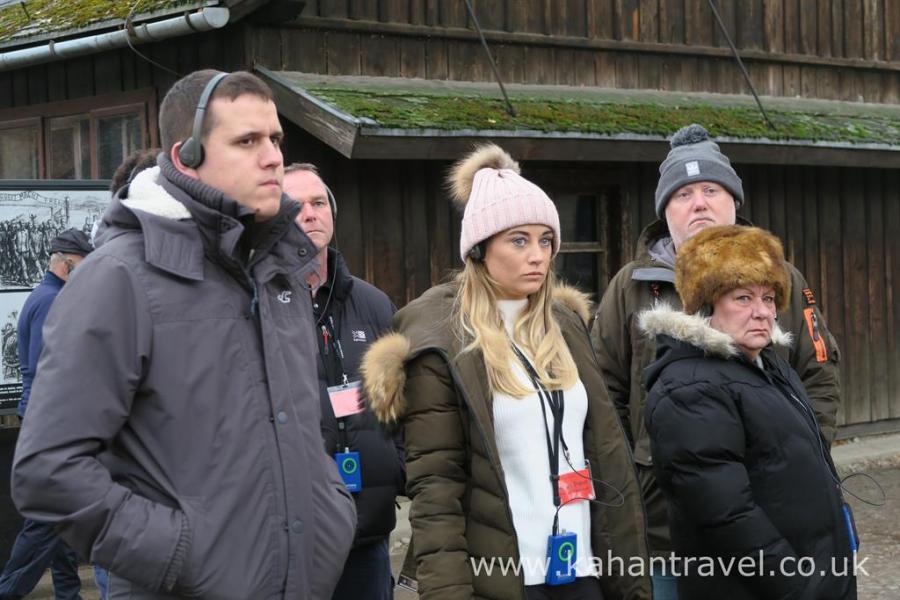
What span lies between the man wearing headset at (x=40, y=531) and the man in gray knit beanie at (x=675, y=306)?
3.18 metres

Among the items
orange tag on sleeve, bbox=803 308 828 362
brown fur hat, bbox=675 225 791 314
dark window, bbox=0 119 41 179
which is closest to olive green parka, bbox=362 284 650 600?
brown fur hat, bbox=675 225 791 314

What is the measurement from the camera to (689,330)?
3.65 m

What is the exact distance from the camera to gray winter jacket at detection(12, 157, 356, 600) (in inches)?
97.9

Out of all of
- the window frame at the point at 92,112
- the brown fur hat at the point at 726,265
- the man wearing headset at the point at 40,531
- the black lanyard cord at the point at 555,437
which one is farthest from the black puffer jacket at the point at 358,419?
the window frame at the point at 92,112

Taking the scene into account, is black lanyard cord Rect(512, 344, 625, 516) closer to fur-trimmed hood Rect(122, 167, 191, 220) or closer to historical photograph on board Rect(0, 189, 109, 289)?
fur-trimmed hood Rect(122, 167, 191, 220)

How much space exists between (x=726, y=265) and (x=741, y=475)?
637mm

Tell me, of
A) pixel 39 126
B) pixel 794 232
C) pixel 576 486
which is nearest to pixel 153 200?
pixel 576 486

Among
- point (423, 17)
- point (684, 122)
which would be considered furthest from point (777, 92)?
point (423, 17)

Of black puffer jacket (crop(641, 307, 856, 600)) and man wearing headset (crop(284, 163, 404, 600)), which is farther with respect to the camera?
man wearing headset (crop(284, 163, 404, 600))

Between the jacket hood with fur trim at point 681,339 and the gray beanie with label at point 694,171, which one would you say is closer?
the jacket hood with fur trim at point 681,339

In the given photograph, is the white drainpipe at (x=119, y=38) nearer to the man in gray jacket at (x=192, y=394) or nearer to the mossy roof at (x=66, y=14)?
the mossy roof at (x=66, y=14)

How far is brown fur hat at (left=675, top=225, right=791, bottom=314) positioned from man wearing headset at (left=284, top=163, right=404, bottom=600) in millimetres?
1036

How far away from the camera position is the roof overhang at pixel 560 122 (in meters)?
7.26

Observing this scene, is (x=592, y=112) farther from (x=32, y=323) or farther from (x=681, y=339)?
(x=681, y=339)
